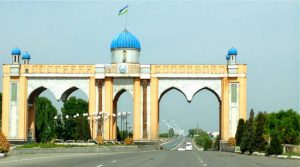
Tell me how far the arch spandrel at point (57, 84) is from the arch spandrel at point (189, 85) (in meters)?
8.57

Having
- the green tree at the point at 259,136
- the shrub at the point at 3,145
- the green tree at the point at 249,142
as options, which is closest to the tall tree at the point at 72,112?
the green tree at the point at 249,142

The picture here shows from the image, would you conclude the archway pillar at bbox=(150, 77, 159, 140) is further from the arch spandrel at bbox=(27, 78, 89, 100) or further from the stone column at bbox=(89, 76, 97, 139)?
the arch spandrel at bbox=(27, 78, 89, 100)

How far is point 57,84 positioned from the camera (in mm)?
68188

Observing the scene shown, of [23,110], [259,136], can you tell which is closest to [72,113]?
[23,110]

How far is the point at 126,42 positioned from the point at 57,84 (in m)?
8.99

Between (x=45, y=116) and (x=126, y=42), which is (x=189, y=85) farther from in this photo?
(x=45, y=116)

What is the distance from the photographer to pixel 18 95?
6719cm

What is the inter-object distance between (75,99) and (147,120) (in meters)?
40.4

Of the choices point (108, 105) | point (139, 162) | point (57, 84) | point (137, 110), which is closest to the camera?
point (139, 162)

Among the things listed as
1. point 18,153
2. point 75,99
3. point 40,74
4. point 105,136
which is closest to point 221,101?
point 105,136

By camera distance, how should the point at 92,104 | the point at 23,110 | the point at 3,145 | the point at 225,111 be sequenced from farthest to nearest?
the point at 23,110 < the point at 92,104 < the point at 225,111 < the point at 3,145

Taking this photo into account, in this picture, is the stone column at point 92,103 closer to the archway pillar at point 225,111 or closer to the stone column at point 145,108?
the stone column at point 145,108

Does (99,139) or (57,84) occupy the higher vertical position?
(57,84)

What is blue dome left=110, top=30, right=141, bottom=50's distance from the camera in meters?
68.6
